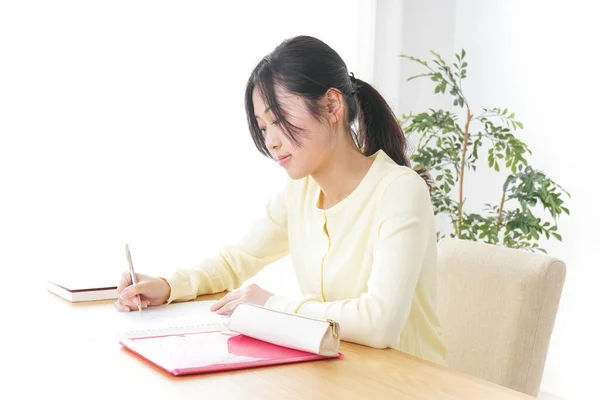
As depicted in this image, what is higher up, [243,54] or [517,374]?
[243,54]

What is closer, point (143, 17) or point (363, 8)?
point (143, 17)

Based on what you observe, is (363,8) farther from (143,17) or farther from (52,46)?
(52,46)

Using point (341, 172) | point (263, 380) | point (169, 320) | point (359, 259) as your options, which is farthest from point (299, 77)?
point (263, 380)

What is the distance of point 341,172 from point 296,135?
0.16 metres

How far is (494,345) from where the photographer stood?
159 centimetres

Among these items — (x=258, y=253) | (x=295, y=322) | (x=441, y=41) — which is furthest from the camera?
(x=441, y=41)

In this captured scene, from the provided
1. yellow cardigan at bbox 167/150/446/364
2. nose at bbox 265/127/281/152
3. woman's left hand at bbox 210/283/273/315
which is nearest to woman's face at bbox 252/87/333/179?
nose at bbox 265/127/281/152

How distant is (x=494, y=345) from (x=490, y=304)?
84 mm

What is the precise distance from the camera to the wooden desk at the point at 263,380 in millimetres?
1031

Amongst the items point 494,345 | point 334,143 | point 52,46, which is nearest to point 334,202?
point 334,143

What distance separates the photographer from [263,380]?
1.09 meters

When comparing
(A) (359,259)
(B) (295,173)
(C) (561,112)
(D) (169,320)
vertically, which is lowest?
(D) (169,320)

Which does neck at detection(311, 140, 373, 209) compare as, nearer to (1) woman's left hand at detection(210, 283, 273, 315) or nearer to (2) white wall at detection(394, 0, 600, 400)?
(1) woman's left hand at detection(210, 283, 273, 315)

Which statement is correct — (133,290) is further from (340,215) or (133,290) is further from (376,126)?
(376,126)
